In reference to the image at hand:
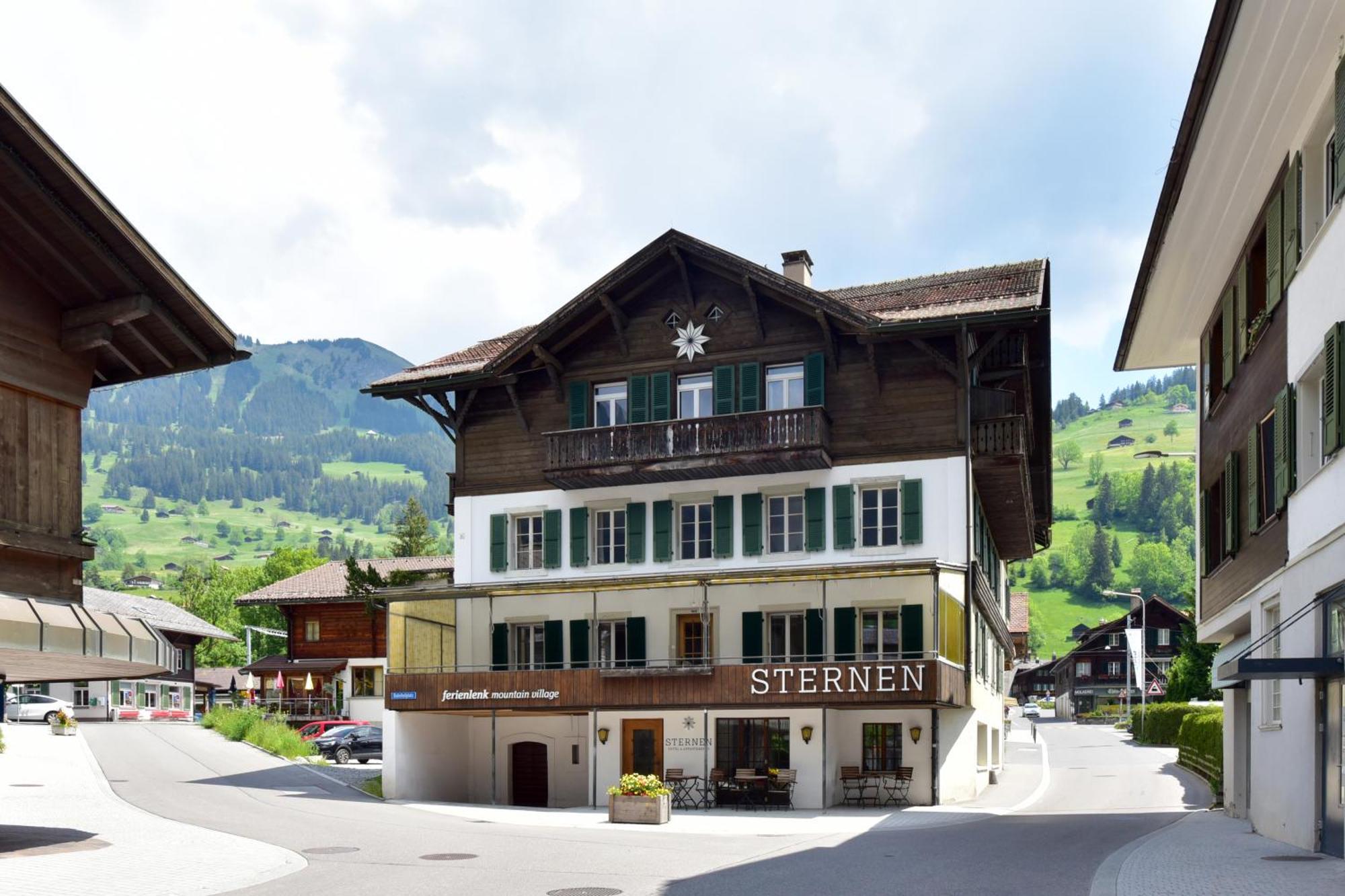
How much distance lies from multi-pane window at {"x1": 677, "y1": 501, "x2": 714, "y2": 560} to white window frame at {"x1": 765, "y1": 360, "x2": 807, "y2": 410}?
3.17m

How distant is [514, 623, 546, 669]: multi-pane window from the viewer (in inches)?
1516

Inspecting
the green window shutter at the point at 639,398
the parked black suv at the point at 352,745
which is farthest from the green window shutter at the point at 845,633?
the parked black suv at the point at 352,745

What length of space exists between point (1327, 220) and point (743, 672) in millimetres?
19055

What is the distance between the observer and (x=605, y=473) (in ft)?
121

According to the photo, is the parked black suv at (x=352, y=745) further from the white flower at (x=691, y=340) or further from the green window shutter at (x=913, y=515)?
the green window shutter at (x=913, y=515)

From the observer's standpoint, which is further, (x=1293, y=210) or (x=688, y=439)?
(x=688, y=439)

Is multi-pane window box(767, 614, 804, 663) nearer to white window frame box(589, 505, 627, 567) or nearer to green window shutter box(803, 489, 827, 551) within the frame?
green window shutter box(803, 489, 827, 551)

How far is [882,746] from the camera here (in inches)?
1350

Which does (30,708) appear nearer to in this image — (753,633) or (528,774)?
(528,774)

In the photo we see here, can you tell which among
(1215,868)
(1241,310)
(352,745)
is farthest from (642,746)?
(1215,868)

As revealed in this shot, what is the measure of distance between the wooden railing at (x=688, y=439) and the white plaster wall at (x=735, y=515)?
48.4 inches

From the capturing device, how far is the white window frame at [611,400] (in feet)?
125

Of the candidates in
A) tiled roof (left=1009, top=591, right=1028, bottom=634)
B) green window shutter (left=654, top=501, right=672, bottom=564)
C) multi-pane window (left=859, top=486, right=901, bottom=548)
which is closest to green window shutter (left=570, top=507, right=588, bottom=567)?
green window shutter (left=654, top=501, right=672, bottom=564)

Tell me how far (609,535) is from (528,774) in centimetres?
674
